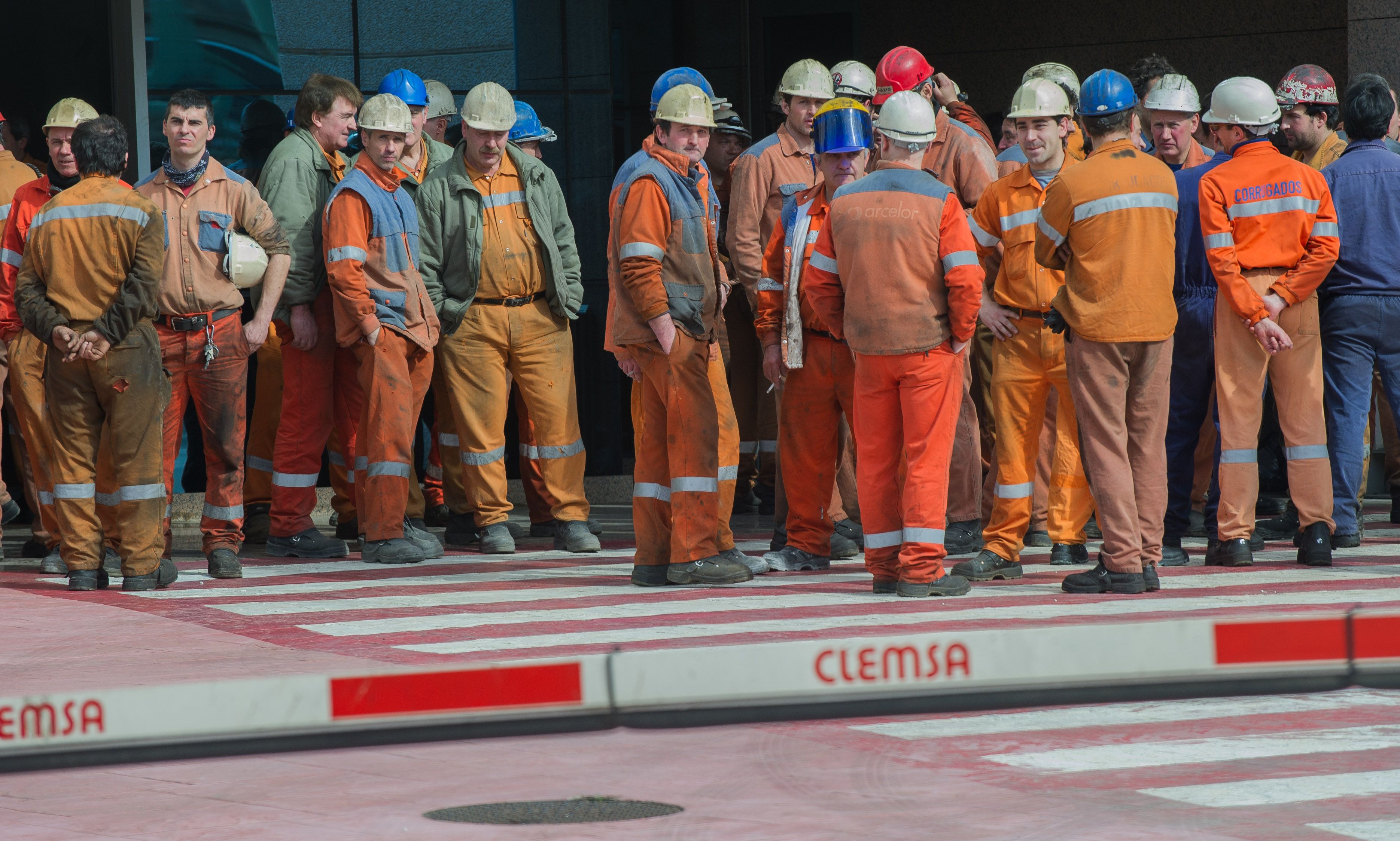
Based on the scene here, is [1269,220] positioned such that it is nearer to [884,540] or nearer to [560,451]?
[884,540]

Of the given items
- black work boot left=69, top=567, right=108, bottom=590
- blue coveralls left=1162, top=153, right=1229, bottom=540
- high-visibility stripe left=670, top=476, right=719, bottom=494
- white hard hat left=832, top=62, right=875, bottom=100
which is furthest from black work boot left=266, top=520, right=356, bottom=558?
blue coveralls left=1162, top=153, right=1229, bottom=540

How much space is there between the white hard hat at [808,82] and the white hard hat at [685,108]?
5.45ft

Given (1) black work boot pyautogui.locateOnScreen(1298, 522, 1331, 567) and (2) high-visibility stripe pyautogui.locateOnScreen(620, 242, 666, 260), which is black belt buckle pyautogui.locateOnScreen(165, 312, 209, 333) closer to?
(2) high-visibility stripe pyautogui.locateOnScreen(620, 242, 666, 260)

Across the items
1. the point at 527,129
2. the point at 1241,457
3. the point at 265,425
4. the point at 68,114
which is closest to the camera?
the point at 1241,457

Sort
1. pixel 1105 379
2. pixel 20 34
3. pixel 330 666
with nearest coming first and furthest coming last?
pixel 330 666 < pixel 1105 379 < pixel 20 34

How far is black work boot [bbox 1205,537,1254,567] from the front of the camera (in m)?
8.92

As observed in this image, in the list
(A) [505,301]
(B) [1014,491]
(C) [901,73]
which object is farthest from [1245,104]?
(A) [505,301]

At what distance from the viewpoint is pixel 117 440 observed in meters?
8.66

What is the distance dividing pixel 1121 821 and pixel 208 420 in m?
6.22

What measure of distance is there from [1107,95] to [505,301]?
363 centimetres

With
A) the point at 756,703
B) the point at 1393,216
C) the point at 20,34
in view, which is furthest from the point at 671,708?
the point at 20,34

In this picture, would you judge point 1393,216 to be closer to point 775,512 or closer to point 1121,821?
point 775,512

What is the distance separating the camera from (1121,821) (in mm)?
4527

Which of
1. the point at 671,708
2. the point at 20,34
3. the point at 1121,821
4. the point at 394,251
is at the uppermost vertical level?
the point at 20,34
